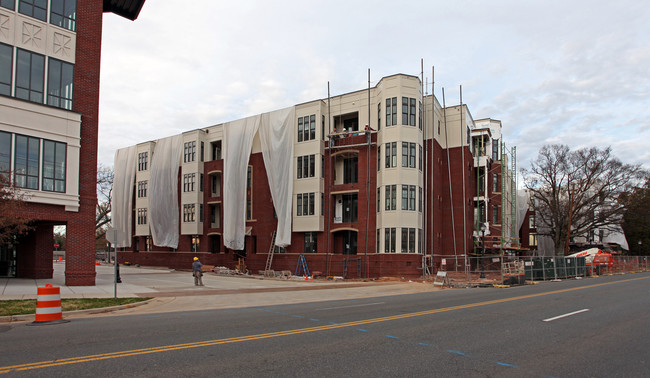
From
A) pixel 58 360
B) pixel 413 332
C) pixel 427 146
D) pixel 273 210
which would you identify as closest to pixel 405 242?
pixel 427 146

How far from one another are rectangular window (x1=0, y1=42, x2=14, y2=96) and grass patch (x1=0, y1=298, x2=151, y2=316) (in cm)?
1054

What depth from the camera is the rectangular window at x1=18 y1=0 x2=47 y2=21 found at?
21953mm

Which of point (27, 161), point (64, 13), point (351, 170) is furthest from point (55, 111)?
point (351, 170)

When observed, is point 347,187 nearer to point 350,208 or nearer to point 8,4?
point 350,208

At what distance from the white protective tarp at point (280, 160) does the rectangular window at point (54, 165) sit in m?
19.9

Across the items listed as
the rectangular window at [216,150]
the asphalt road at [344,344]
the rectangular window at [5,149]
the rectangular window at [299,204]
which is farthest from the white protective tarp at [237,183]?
the asphalt road at [344,344]

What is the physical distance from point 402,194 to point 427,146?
6006 millimetres

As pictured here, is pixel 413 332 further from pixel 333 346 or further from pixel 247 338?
pixel 247 338

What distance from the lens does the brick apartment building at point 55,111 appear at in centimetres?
2131

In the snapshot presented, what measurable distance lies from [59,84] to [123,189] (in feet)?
119

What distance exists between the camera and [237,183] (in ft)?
142

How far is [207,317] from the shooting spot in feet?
42.9

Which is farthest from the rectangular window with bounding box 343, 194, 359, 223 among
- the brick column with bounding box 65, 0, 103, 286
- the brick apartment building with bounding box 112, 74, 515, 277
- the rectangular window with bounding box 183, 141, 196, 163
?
the brick column with bounding box 65, 0, 103, 286

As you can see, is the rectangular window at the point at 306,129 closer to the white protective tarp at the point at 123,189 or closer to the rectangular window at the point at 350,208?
the rectangular window at the point at 350,208
